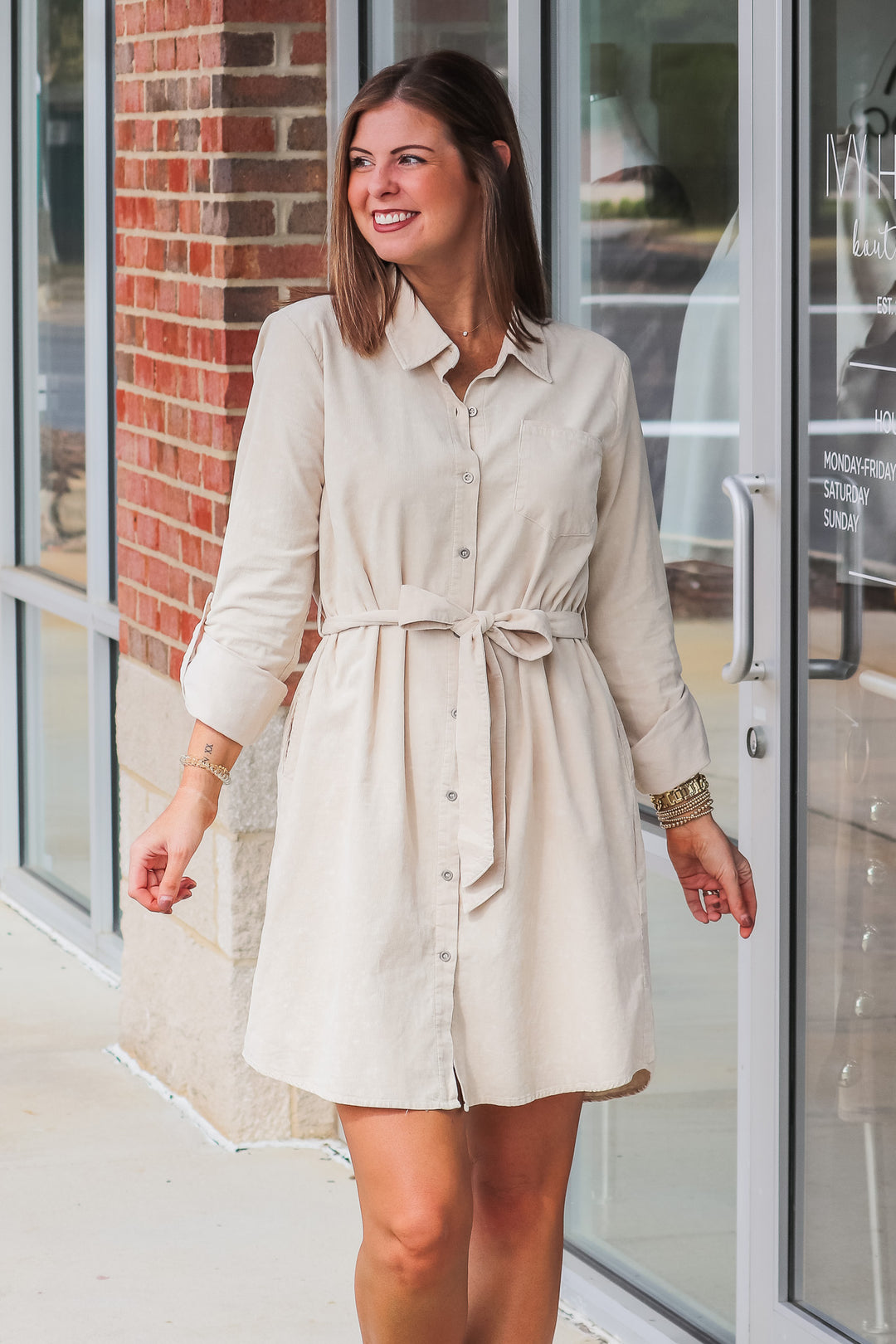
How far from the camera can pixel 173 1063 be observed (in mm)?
4746

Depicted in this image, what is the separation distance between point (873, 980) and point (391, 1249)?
0.91 metres

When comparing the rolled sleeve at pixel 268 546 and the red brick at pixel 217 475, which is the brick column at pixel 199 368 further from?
the rolled sleeve at pixel 268 546

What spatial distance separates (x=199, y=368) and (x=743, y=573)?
173cm

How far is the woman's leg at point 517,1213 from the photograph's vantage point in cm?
255

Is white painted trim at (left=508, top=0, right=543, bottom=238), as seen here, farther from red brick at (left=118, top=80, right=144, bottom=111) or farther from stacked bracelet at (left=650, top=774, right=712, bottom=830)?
stacked bracelet at (left=650, top=774, right=712, bottom=830)

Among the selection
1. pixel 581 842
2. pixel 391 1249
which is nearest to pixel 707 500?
pixel 581 842

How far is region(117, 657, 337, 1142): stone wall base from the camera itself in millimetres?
4324

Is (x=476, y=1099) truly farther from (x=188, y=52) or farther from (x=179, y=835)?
(x=188, y=52)

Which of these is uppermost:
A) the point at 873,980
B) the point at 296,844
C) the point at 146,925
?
the point at 296,844

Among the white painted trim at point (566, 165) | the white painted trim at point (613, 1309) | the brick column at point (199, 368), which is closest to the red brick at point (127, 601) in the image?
the brick column at point (199, 368)

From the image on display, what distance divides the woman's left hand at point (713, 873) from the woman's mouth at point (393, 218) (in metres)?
0.88

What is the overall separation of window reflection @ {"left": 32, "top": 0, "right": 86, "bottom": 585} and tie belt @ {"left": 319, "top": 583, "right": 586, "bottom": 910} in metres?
3.75

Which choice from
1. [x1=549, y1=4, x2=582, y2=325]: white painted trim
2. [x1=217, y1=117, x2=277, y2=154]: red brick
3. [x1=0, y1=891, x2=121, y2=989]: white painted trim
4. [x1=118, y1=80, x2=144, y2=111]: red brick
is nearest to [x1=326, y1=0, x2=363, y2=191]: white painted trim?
[x1=217, y1=117, x2=277, y2=154]: red brick

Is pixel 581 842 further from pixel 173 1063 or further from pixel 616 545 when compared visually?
pixel 173 1063
